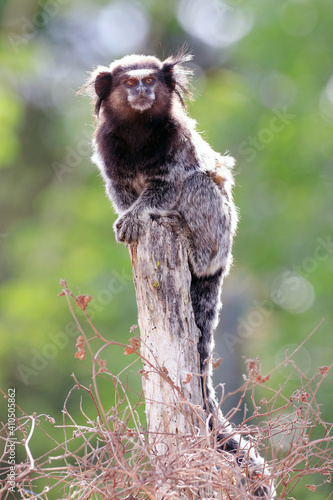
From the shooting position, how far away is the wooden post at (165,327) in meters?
4.29

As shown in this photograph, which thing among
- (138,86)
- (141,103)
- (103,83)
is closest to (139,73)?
(138,86)

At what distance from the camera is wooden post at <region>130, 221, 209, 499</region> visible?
14.1 ft

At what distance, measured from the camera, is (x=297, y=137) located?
10734 mm

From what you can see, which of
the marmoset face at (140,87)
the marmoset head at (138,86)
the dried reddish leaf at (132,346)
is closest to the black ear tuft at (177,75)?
the marmoset head at (138,86)

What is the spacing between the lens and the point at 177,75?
6.20 metres

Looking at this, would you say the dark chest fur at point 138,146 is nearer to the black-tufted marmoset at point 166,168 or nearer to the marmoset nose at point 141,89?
the black-tufted marmoset at point 166,168

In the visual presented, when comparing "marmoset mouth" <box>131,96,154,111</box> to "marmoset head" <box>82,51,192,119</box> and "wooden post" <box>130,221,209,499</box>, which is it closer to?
"marmoset head" <box>82,51,192,119</box>

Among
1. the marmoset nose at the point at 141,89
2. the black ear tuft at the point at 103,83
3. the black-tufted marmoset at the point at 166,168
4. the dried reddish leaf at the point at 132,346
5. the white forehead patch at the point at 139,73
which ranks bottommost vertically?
the dried reddish leaf at the point at 132,346

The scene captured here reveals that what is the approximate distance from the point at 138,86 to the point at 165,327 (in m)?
2.31

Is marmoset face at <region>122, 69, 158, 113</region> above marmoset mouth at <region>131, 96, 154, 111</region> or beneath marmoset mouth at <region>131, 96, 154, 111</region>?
above

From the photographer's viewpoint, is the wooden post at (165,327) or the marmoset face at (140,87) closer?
the wooden post at (165,327)

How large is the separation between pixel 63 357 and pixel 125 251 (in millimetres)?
2059

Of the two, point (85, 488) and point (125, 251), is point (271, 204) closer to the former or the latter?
point (125, 251)

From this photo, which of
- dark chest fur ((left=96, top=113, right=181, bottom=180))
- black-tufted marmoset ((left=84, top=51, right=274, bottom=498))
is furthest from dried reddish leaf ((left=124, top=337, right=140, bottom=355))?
dark chest fur ((left=96, top=113, right=181, bottom=180))
